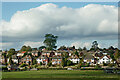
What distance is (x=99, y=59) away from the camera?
64062 mm

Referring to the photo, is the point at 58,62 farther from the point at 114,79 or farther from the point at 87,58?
the point at 114,79

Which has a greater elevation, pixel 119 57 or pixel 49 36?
pixel 49 36

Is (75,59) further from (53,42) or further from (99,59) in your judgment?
(53,42)

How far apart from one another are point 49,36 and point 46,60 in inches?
428

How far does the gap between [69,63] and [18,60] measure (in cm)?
2199

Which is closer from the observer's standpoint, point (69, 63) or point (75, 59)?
point (69, 63)

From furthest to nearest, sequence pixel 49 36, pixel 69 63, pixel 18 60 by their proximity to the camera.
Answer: pixel 49 36
pixel 18 60
pixel 69 63

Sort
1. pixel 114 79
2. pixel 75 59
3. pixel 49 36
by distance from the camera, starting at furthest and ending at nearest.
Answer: pixel 49 36
pixel 75 59
pixel 114 79

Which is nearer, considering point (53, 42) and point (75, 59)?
point (75, 59)

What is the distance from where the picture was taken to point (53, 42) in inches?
2913

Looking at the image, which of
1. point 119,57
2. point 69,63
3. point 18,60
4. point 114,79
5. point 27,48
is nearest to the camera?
point 114,79

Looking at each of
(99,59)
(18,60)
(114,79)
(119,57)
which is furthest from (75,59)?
(114,79)

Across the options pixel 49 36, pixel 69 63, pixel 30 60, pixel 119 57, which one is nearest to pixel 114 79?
pixel 69 63

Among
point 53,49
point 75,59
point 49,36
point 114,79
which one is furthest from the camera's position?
point 53,49
